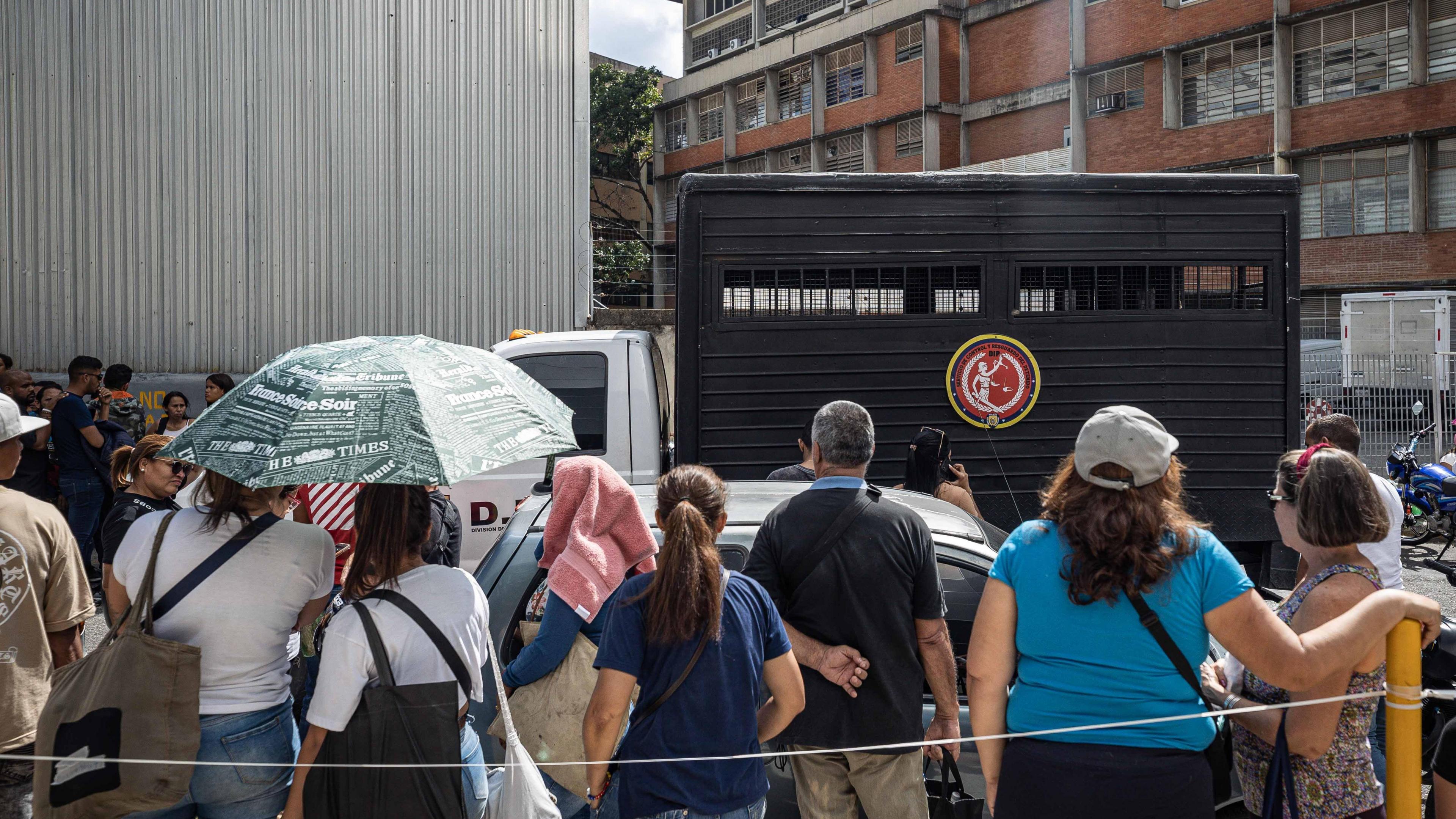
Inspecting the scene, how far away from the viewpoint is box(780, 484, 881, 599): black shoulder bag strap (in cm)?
316

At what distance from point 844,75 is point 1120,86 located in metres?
11.7

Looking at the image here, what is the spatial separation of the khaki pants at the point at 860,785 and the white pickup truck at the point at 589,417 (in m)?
3.41

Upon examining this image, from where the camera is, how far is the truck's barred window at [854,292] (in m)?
6.34

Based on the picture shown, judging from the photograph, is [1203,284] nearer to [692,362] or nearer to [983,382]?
[983,382]

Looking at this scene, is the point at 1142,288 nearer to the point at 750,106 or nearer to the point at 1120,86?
the point at 1120,86

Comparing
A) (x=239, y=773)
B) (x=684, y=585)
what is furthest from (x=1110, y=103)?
(x=239, y=773)

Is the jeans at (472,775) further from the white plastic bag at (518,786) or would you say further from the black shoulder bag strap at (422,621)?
the black shoulder bag strap at (422,621)

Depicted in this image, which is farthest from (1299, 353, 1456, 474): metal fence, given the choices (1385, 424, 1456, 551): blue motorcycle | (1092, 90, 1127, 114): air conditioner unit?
(1092, 90, 1127, 114): air conditioner unit

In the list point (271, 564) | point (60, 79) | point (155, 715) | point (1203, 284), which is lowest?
point (155, 715)

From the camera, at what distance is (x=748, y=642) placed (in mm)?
2699

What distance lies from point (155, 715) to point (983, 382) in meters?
4.95

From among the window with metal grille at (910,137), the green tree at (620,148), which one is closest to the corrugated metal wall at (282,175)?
the green tree at (620,148)

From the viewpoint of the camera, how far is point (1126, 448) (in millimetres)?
2324

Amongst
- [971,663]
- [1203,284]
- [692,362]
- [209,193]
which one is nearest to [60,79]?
[209,193]
